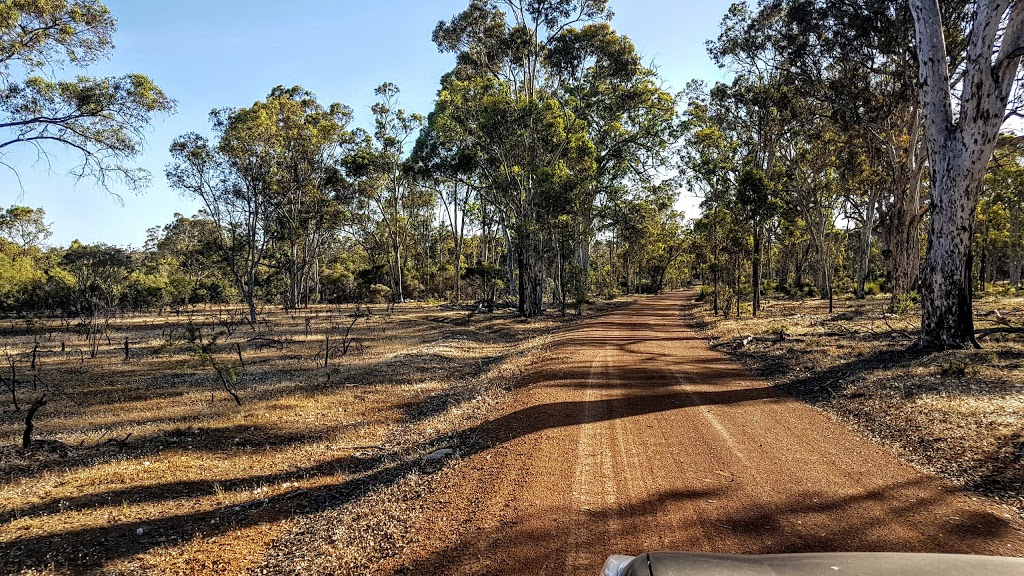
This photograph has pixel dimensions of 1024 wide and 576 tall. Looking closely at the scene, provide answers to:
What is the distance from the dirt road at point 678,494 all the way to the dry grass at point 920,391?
42cm

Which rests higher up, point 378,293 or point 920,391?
point 378,293

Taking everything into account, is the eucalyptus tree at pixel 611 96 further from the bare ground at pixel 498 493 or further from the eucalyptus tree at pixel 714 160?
the bare ground at pixel 498 493

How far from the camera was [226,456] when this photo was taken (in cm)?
680

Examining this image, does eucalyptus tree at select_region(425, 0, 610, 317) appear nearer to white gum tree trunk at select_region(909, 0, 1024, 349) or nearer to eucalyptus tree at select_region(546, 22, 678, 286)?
eucalyptus tree at select_region(546, 22, 678, 286)

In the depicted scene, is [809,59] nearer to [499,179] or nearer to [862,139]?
[862,139]

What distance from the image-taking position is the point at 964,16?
1684cm

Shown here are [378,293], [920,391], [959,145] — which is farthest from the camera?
[378,293]

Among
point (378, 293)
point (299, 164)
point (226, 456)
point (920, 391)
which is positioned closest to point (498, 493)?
point (226, 456)

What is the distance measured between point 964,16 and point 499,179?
1929 centimetres

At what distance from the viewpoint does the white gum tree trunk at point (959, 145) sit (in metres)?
9.41

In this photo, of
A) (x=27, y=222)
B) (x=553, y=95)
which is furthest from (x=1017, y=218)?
(x=27, y=222)

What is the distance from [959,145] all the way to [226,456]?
14.4 metres

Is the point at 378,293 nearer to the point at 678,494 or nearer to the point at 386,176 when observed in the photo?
the point at 386,176

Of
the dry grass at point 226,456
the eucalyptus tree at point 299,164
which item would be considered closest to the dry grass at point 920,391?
the dry grass at point 226,456
